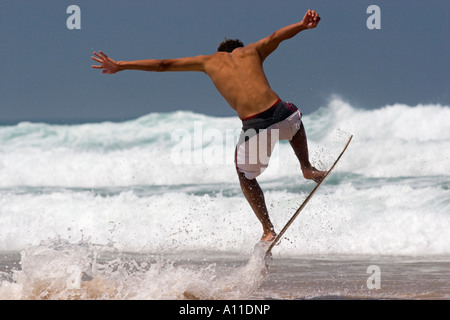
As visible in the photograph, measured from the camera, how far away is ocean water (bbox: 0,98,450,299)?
A: 18.6 ft

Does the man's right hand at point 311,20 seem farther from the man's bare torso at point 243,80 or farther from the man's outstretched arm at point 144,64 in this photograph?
the man's outstretched arm at point 144,64

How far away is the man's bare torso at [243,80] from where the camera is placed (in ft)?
18.3

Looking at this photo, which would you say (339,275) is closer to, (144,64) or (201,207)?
(144,64)

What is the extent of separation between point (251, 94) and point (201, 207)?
982 cm

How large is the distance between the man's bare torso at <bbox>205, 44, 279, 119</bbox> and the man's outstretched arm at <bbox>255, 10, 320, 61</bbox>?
71 mm

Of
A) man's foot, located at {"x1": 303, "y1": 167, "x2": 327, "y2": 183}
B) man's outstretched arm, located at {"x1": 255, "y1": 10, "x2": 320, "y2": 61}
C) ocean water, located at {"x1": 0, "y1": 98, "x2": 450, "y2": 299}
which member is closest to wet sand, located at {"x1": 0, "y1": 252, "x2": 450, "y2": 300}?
ocean water, located at {"x1": 0, "y1": 98, "x2": 450, "y2": 299}

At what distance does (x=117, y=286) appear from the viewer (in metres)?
5.59

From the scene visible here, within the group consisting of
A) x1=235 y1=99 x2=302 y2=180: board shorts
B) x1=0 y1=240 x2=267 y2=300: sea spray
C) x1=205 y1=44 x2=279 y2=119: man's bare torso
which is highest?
x1=205 y1=44 x2=279 y2=119: man's bare torso

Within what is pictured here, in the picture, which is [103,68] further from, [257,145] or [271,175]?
[271,175]

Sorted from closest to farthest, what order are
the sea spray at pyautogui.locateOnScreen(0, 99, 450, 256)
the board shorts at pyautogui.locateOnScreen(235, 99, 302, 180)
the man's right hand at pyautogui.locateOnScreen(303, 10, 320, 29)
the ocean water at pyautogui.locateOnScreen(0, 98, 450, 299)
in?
the man's right hand at pyautogui.locateOnScreen(303, 10, 320, 29) → the board shorts at pyautogui.locateOnScreen(235, 99, 302, 180) → the ocean water at pyautogui.locateOnScreen(0, 98, 450, 299) → the sea spray at pyautogui.locateOnScreen(0, 99, 450, 256)

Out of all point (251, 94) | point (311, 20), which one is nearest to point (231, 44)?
point (251, 94)

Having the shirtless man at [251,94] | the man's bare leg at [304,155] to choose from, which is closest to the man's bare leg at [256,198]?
the shirtless man at [251,94]

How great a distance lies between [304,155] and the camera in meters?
5.90

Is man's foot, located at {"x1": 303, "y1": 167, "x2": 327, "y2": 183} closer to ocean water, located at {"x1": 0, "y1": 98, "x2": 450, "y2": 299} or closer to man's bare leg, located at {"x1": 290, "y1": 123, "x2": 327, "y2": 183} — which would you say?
man's bare leg, located at {"x1": 290, "y1": 123, "x2": 327, "y2": 183}
